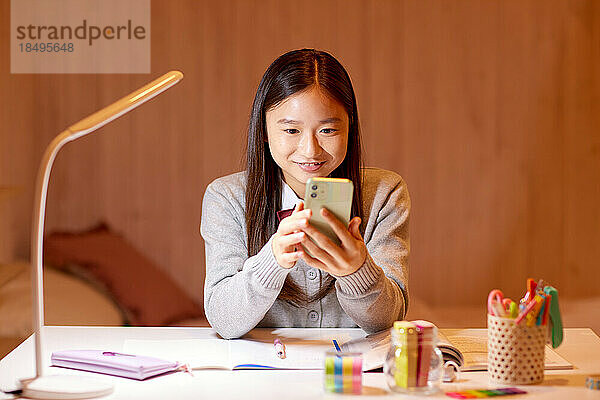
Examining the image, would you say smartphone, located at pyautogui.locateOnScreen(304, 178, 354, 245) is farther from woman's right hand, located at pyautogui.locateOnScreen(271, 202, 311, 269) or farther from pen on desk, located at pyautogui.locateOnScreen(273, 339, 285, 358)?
pen on desk, located at pyautogui.locateOnScreen(273, 339, 285, 358)

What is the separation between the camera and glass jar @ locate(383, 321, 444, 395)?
1.19 meters

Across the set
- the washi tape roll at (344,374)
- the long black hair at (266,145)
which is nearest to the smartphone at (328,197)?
the washi tape roll at (344,374)

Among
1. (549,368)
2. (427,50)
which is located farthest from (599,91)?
(549,368)

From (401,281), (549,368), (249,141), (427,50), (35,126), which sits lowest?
(549,368)

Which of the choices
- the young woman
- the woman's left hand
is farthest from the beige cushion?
the woman's left hand

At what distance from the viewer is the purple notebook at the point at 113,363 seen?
129 cm

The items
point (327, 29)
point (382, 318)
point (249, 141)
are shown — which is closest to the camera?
point (382, 318)

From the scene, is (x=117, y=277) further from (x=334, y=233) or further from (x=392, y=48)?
(x=334, y=233)

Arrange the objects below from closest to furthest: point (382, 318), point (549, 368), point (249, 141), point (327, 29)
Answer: point (549, 368), point (382, 318), point (249, 141), point (327, 29)

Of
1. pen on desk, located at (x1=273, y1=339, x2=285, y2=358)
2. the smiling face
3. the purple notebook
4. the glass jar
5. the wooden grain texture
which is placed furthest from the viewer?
the wooden grain texture

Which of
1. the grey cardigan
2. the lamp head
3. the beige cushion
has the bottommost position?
the beige cushion

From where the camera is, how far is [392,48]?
3242 millimetres

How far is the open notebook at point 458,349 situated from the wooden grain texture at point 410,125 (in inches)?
67.7

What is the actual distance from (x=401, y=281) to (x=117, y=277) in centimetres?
195
